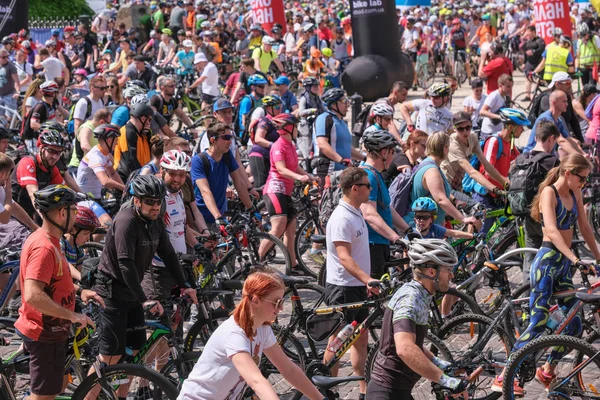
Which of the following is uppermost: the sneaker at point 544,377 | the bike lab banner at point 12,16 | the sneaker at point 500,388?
the bike lab banner at point 12,16

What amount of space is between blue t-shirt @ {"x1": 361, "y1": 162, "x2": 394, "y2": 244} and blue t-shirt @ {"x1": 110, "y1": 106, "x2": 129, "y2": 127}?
518 centimetres

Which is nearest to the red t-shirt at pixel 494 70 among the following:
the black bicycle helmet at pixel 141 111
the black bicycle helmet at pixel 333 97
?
the black bicycle helmet at pixel 333 97

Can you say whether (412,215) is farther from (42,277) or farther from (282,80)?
(282,80)

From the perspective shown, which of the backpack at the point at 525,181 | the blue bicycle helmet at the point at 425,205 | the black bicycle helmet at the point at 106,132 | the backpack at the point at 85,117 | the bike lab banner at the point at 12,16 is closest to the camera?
the blue bicycle helmet at the point at 425,205

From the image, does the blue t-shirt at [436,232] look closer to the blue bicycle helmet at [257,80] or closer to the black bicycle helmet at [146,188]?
the black bicycle helmet at [146,188]

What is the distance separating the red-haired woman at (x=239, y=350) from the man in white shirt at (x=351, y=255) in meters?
2.11

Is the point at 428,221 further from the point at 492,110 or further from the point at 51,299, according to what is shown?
the point at 492,110

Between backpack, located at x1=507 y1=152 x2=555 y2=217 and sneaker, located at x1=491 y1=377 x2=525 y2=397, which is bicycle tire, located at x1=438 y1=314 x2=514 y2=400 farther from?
backpack, located at x1=507 y1=152 x2=555 y2=217

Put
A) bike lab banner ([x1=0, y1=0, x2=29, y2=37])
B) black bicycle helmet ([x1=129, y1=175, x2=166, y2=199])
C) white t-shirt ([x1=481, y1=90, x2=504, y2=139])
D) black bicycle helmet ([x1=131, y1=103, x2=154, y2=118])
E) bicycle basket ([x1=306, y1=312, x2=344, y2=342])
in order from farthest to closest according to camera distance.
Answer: bike lab banner ([x1=0, y1=0, x2=29, y2=37]), white t-shirt ([x1=481, y1=90, x2=504, y2=139]), black bicycle helmet ([x1=131, y1=103, x2=154, y2=118]), bicycle basket ([x1=306, y1=312, x2=344, y2=342]), black bicycle helmet ([x1=129, y1=175, x2=166, y2=199])

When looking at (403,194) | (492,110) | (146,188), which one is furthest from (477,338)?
(492,110)

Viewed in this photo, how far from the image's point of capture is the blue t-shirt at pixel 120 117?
1247 centimetres

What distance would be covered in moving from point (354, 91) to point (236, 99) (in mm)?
2611

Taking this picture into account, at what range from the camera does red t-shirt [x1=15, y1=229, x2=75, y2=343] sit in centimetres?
588

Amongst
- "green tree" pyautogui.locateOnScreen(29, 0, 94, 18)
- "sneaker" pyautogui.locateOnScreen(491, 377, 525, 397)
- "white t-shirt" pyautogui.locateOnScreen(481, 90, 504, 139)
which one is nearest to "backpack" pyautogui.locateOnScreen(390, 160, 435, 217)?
"sneaker" pyautogui.locateOnScreen(491, 377, 525, 397)
